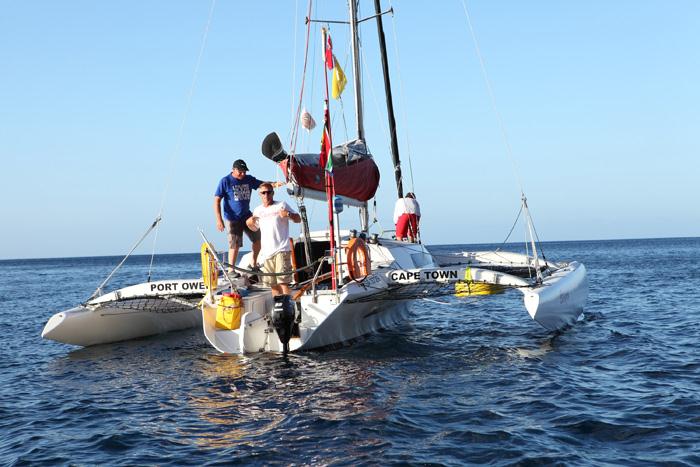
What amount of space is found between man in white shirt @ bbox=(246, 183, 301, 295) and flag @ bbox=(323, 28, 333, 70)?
83.3 inches

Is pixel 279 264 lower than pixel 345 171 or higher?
lower

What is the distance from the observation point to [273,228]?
370 inches

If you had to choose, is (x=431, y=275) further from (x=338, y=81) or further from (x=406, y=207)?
(x=406, y=207)

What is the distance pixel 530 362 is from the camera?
29.5 feet

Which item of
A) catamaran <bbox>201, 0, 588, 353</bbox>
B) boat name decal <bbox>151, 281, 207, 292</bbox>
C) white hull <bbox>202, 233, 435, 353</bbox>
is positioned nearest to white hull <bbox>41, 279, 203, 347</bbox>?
boat name decal <bbox>151, 281, 207, 292</bbox>

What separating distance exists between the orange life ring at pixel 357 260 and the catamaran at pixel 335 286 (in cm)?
1

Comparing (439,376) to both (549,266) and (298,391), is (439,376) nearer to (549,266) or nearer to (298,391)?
(298,391)

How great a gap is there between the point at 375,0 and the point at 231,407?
1367 centimetres

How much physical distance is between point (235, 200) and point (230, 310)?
2.19m

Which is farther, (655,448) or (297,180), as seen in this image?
(297,180)

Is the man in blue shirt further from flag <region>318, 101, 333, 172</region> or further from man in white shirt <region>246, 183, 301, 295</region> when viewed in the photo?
flag <region>318, 101, 333, 172</region>

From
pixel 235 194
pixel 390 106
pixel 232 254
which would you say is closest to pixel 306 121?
pixel 235 194

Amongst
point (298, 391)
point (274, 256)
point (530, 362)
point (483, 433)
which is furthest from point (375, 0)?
point (483, 433)

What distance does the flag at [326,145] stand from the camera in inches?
365
